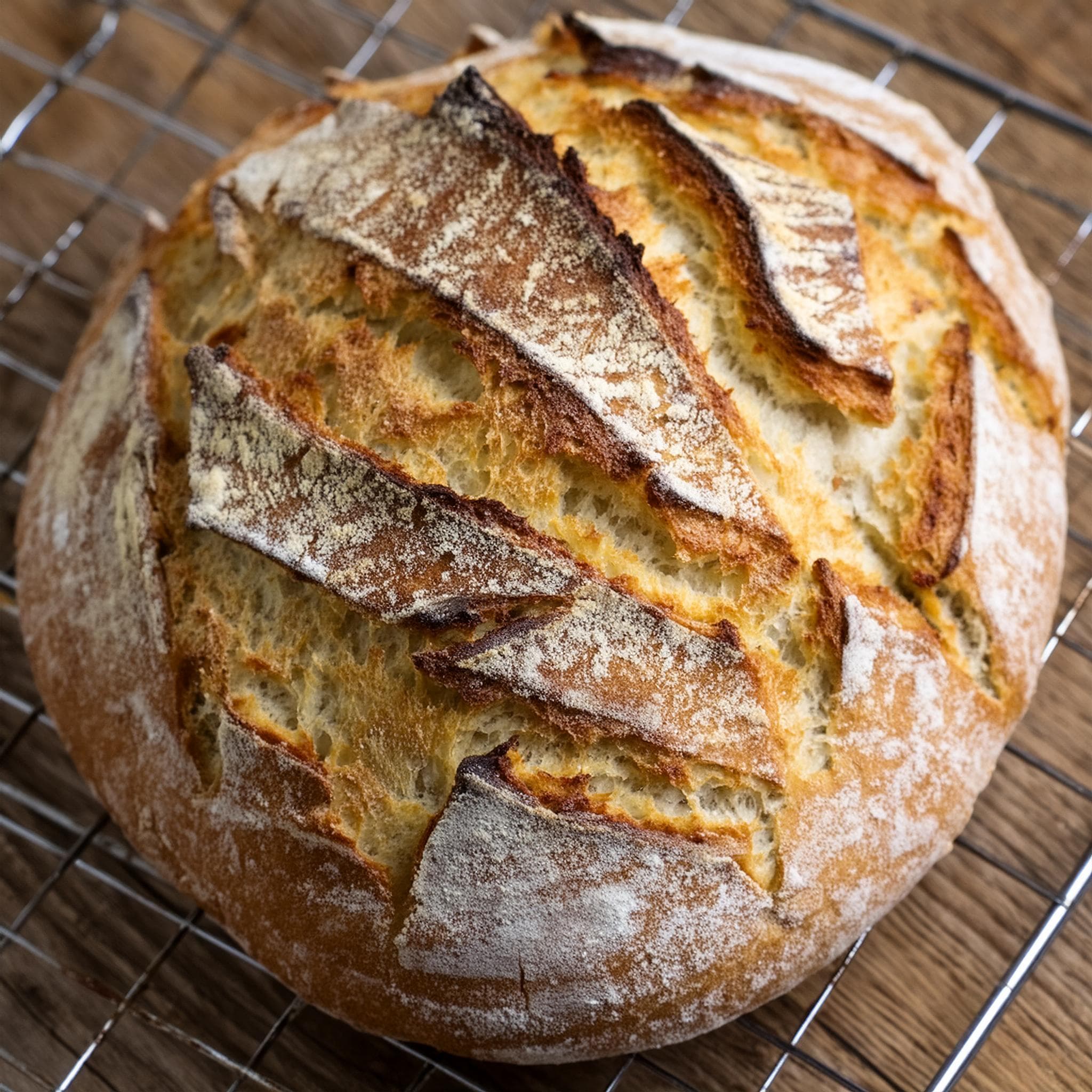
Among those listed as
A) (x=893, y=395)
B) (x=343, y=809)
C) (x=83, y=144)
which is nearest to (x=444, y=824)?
(x=343, y=809)

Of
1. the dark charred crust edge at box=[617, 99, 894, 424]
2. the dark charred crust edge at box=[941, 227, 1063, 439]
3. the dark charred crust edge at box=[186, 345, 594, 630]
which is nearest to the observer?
the dark charred crust edge at box=[186, 345, 594, 630]

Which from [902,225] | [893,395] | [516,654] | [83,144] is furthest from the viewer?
[83,144]

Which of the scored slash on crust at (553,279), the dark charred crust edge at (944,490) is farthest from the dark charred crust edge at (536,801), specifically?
the dark charred crust edge at (944,490)

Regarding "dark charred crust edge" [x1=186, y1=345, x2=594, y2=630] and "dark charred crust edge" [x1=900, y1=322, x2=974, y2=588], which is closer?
"dark charred crust edge" [x1=186, y1=345, x2=594, y2=630]

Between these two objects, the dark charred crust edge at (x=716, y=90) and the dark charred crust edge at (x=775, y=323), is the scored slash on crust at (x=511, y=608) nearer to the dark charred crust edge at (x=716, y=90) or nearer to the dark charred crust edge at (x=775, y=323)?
the dark charred crust edge at (x=775, y=323)

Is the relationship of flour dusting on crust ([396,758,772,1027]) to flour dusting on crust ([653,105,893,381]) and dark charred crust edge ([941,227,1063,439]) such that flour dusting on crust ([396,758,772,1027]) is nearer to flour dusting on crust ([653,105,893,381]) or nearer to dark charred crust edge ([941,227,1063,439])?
flour dusting on crust ([653,105,893,381])

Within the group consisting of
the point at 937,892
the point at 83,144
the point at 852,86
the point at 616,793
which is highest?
the point at 852,86

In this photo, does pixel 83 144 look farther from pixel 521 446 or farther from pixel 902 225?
pixel 902 225

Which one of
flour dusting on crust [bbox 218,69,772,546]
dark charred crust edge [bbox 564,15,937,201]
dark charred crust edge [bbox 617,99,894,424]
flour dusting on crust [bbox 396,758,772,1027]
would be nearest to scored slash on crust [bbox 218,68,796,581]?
flour dusting on crust [bbox 218,69,772,546]
